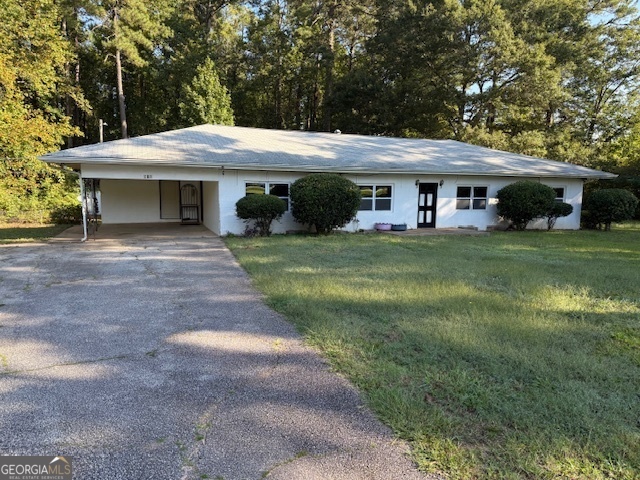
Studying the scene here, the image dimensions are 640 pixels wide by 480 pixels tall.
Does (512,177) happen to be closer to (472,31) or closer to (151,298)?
(472,31)

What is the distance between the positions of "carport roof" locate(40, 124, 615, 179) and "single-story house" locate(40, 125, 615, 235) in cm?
4

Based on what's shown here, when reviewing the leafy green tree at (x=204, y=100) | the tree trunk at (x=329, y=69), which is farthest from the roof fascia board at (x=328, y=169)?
the tree trunk at (x=329, y=69)

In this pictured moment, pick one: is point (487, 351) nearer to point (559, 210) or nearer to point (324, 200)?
point (324, 200)

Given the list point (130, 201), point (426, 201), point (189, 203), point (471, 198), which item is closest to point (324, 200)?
point (426, 201)

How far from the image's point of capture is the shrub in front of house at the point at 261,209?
1204 centimetres

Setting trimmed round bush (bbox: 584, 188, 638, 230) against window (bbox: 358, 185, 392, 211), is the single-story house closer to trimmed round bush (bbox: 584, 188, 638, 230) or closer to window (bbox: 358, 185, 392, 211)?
window (bbox: 358, 185, 392, 211)

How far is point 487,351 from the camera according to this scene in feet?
12.1

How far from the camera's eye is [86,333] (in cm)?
420

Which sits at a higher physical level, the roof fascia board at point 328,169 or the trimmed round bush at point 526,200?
the roof fascia board at point 328,169

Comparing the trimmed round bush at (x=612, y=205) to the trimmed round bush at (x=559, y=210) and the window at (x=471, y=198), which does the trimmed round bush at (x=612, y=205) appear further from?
the window at (x=471, y=198)

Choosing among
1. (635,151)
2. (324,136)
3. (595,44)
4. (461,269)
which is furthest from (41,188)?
(635,151)

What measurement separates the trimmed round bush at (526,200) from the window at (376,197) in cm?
459

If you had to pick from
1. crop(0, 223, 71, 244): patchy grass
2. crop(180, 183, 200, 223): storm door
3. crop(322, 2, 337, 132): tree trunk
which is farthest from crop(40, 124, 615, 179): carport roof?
crop(322, 2, 337, 132): tree trunk

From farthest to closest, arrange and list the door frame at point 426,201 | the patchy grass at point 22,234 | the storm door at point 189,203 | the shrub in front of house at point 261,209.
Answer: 1. the storm door at point 189,203
2. the door frame at point 426,201
3. the shrub in front of house at point 261,209
4. the patchy grass at point 22,234
